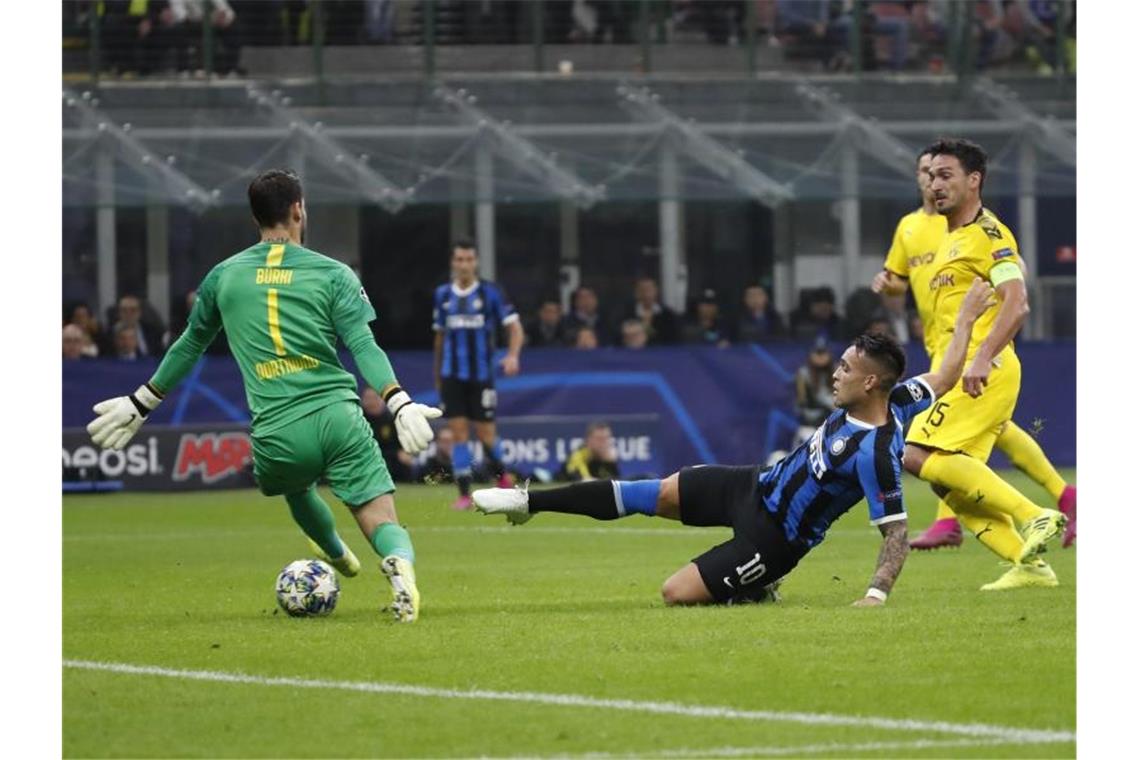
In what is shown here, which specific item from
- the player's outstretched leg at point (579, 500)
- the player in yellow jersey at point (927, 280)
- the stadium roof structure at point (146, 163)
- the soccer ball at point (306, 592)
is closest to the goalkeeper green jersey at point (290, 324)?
the soccer ball at point (306, 592)

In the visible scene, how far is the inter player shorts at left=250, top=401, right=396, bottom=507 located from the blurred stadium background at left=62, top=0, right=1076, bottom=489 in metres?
12.8

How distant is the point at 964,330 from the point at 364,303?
2.74 meters

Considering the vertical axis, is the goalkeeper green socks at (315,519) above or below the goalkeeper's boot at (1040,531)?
above

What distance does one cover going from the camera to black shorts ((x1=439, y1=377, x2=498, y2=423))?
18797mm

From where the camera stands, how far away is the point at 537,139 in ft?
82.7

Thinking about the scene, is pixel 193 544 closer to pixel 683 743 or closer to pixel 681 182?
pixel 683 743

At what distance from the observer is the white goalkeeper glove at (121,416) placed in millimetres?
9516

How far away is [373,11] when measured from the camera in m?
27.1

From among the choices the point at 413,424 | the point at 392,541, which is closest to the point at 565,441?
the point at 392,541

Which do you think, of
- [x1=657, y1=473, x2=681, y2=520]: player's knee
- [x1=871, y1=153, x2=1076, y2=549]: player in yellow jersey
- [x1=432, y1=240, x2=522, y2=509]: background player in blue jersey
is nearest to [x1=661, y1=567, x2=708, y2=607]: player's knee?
[x1=657, y1=473, x2=681, y2=520]: player's knee

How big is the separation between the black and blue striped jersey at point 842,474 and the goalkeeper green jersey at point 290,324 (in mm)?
1831

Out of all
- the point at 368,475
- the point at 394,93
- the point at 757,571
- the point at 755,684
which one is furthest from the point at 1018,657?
the point at 394,93

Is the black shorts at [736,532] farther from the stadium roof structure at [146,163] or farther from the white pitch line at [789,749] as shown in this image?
the stadium roof structure at [146,163]

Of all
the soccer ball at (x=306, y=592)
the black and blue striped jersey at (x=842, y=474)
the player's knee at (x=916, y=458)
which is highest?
the black and blue striped jersey at (x=842, y=474)
